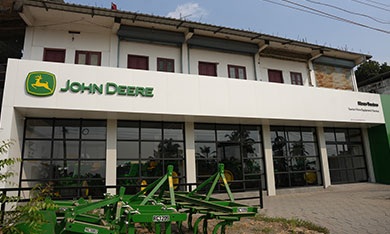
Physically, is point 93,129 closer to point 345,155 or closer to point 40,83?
point 40,83

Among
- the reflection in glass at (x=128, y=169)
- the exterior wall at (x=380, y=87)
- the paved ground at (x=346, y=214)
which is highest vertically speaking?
the exterior wall at (x=380, y=87)

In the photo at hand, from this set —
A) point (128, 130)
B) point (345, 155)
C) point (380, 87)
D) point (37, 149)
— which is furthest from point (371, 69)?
point (37, 149)

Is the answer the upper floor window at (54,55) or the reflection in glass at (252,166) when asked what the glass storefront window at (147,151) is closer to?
the reflection in glass at (252,166)

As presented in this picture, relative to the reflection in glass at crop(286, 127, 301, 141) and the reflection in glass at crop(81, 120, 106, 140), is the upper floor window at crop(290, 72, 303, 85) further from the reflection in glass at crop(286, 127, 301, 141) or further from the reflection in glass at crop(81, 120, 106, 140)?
the reflection in glass at crop(81, 120, 106, 140)

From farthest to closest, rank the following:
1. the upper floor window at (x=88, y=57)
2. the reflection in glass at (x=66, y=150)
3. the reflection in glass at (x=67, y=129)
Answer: the upper floor window at (x=88, y=57) → the reflection in glass at (x=67, y=129) → the reflection in glass at (x=66, y=150)

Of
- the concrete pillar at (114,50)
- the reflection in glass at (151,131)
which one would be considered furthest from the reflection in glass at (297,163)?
Answer: the concrete pillar at (114,50)

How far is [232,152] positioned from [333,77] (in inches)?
353

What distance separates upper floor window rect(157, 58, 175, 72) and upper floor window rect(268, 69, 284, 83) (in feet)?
18.9

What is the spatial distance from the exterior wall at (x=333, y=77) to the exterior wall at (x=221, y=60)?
15.8ft

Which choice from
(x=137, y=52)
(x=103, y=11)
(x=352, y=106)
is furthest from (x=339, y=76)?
(x=103, y=11)

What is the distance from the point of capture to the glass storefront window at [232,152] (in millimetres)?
12719

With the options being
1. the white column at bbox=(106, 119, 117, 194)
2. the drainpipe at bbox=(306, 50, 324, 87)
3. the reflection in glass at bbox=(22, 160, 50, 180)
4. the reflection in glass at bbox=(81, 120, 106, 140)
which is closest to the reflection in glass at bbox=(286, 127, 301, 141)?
the drainpipe at bbox=(306, 50, 324, 87)

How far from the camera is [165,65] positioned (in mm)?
13227

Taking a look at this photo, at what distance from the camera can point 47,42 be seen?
38.8 feet
